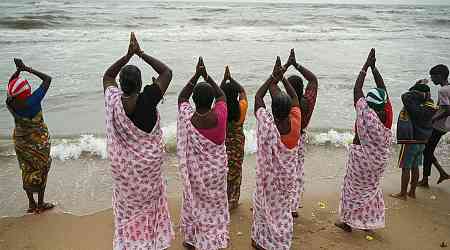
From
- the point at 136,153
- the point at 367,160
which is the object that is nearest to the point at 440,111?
the point at 367,160

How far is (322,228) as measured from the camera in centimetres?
434

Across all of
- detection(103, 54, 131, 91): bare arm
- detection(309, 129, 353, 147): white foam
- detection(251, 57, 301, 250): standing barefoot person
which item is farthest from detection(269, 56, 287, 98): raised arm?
detection(309, 129, 353, 147): white foam

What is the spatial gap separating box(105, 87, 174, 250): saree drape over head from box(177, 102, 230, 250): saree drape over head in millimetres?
212

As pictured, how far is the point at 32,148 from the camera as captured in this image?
4344 mm

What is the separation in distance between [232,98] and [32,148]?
2.25m

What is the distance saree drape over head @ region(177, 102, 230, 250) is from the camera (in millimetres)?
Result: 3404

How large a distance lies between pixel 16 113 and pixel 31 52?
1312cm

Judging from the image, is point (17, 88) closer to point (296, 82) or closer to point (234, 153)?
point (234, 153)

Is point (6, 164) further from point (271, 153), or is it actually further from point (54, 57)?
point (54, 57)

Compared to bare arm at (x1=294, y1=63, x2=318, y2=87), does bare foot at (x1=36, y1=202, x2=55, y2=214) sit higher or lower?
lower

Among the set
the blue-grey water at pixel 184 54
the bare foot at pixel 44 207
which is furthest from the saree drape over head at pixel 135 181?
the blue-grey water at pixel 184 54

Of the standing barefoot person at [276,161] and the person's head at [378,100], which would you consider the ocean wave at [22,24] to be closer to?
the standing barefoot person at [276,161]

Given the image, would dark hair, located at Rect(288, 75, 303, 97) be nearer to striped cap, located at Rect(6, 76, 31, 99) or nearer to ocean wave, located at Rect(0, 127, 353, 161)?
striped cap, located at Rect(6, 76, 31, 99)

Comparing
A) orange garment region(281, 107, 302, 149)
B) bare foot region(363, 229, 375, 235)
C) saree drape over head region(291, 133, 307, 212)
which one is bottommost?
bare foot region(363, 229, 375, 235)
